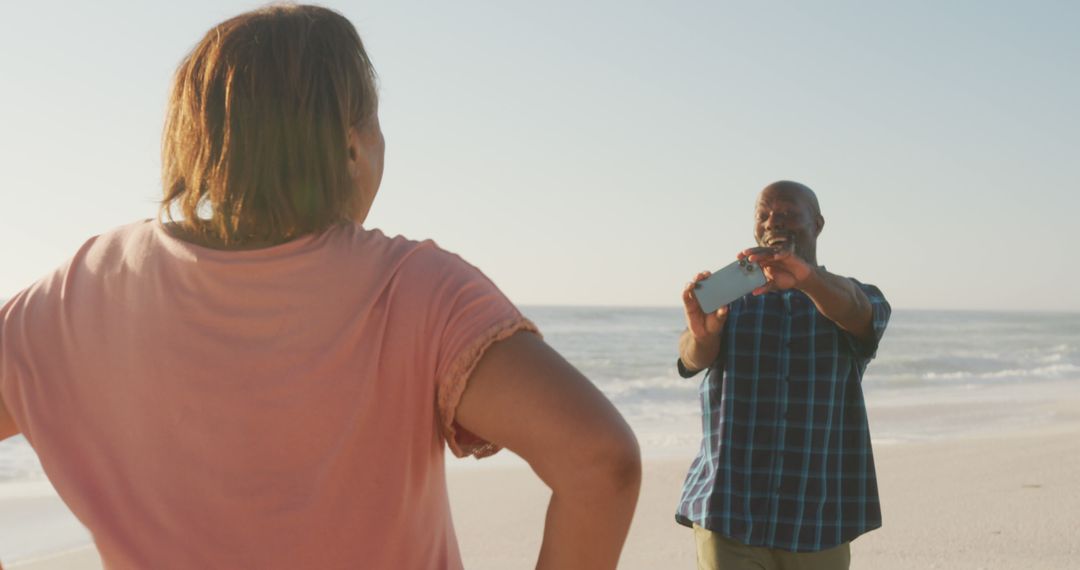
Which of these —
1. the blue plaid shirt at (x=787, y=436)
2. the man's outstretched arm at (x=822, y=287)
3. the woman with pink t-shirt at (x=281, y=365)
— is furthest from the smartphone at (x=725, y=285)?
the woman with pink t-shirt at (x=281, y=365)

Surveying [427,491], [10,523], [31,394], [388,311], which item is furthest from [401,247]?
[10,523]

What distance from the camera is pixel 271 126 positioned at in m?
1.37

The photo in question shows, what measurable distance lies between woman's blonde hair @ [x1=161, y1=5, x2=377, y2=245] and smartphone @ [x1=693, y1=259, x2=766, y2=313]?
1765 mm

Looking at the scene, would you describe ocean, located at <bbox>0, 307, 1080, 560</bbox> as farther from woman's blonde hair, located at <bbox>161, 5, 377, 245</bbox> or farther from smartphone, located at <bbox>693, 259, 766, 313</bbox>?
woman's blonde hair, located at <bbox>161, 5, 377, 245</bbox>

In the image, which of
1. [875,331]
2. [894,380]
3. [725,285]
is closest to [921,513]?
[875,331]

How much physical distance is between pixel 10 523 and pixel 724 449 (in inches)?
245

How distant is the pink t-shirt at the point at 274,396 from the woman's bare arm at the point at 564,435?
3 cm

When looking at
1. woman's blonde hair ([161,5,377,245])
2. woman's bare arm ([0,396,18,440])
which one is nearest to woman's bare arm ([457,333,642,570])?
woman's blonde hair ([161,5,377,245])

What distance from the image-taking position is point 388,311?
1320 mm

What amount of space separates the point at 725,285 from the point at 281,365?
6.24 feet

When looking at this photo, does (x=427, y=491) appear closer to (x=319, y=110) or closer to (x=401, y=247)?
(x=401, y=247)

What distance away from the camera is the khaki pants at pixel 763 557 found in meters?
3.35

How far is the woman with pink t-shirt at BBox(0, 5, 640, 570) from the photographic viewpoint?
1.31 m

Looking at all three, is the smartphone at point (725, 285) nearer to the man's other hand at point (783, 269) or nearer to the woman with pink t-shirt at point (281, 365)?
the man's other hand at point (783, 269)
